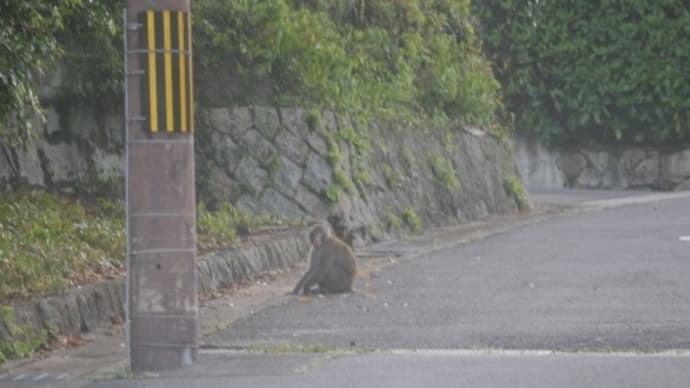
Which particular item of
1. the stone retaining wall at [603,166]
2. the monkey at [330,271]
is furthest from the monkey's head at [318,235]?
the stone retaining wall at [603,166]

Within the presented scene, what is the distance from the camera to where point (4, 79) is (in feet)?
44.2

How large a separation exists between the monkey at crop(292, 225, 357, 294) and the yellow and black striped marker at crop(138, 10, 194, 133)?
4.67 m

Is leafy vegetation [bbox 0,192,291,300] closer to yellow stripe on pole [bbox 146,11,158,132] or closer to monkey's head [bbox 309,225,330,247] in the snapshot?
monkey's head [bbox 309,225,330,247]

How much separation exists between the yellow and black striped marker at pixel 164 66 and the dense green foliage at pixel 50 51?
2111 mm

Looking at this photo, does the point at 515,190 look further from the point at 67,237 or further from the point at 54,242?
the point at 54,242

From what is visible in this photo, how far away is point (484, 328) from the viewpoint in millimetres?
13664

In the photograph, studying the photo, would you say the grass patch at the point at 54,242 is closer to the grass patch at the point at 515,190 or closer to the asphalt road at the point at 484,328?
the asphalt road at the point at 484,328

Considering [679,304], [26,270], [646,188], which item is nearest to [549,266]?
[679,304]

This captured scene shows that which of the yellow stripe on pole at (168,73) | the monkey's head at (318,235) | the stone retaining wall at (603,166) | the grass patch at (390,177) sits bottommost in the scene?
the stone retaining wall at (603,166)

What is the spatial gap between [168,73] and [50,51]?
3.74 m

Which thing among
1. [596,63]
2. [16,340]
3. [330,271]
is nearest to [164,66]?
[16,340]

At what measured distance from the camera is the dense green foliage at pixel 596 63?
35969mm

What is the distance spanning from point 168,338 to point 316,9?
13660 mm

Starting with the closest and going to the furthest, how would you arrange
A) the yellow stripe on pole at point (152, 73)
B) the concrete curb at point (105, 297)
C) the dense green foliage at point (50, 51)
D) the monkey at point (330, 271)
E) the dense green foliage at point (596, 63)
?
the yellow stripe on pole at point (152, 73), the concrete curb at point (105, 297), the dense green foliage at point (50, 51), the monkey at point (330, 271), the dense green foliage at point (596, 63)
